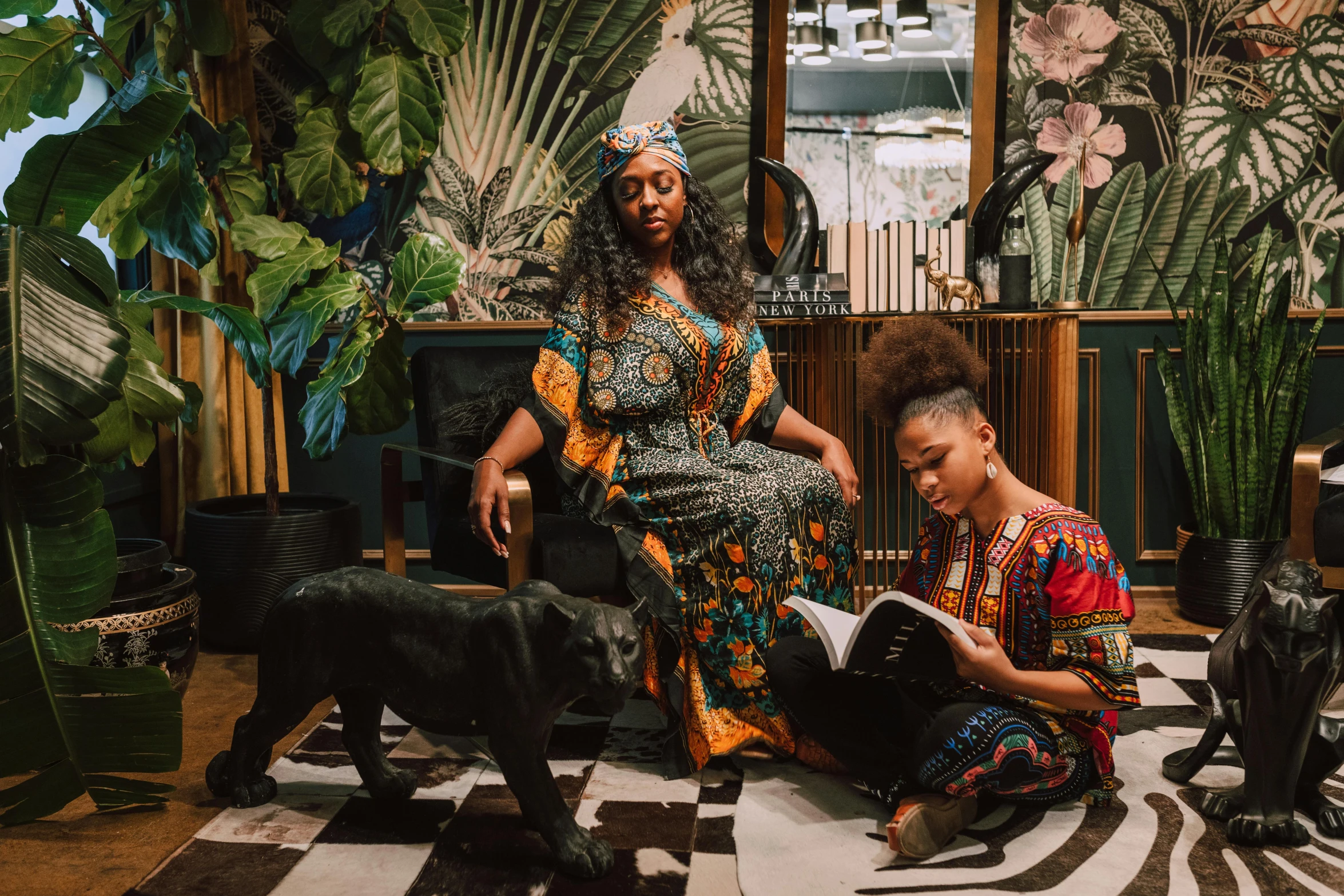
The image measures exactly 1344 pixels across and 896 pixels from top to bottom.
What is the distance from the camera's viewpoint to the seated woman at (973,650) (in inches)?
68.6

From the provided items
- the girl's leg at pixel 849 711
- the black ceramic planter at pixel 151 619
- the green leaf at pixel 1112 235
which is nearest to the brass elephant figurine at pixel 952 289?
the green leaf at pixel 1112 235

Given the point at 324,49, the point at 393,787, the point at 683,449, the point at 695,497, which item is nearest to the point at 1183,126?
the point at 683,449

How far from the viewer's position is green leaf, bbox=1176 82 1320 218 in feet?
11.8

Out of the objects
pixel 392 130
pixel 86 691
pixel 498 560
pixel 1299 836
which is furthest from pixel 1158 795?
pixel 392 130

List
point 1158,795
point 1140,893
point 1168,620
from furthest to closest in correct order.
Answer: point 1168,620, point 1158,795, point 1140,893

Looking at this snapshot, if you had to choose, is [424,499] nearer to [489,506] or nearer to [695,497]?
[489,506]

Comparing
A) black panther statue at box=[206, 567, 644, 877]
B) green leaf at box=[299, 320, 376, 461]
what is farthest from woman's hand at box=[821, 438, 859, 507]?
green leaf at box=[299, 320, 376, 461]

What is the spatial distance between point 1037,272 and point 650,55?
4.87ft

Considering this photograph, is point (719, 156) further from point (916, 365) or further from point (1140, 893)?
point (1140, 893)

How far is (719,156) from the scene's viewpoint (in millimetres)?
3668

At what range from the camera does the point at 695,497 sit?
2.32 m

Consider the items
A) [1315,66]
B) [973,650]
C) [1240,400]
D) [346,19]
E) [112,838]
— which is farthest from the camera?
[1315,66]

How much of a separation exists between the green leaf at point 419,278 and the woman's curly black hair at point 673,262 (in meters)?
0.41

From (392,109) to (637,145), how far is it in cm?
102
